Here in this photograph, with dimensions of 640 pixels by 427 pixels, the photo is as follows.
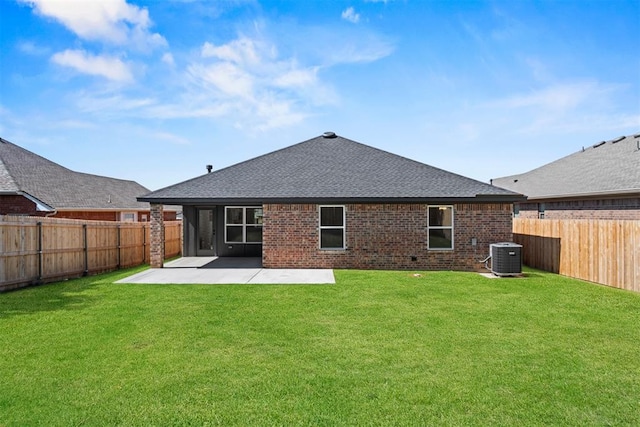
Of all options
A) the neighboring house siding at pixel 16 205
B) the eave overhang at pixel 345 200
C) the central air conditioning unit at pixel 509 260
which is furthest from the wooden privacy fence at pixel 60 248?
the central air conditioning unit at pixel 509 260

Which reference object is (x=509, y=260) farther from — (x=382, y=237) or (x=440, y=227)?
(x=382, y=237)

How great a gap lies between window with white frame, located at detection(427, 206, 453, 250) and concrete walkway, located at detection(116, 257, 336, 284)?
3.89 m

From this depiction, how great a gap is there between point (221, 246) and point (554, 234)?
13242 mm

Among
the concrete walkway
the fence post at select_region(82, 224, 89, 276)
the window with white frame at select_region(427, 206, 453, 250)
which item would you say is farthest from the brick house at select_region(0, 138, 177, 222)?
the window with white frame at select_region(427, 206, 453, 250)

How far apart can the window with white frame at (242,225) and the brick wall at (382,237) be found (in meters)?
3.48

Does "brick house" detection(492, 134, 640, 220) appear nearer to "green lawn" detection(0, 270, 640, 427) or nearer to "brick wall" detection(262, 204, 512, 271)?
"brick wall" detection(262, 204, 512, 271)

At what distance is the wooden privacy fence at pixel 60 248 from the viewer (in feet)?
31.9

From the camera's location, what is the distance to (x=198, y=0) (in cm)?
1176

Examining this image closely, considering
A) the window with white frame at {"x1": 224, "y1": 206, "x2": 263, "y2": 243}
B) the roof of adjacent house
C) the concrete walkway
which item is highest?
the roof of adjacent house

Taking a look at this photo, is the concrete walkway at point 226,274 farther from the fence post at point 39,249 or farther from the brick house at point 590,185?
the brick house at point 590,185

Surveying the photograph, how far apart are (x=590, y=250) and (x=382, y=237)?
20.2ft

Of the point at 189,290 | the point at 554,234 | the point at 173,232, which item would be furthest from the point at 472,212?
the point at 173,232

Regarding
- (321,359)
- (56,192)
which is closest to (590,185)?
(321,359)

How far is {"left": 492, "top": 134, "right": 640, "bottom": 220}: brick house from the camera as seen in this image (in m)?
14.4
